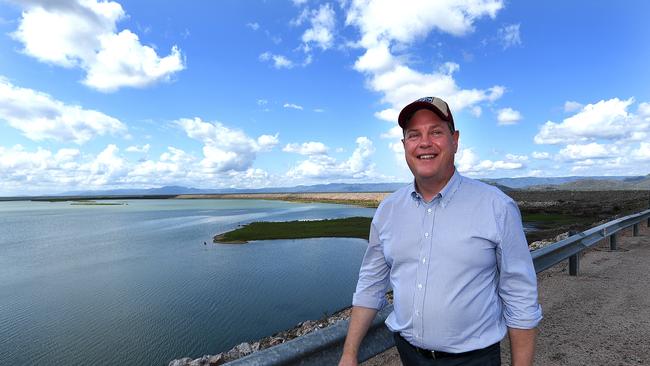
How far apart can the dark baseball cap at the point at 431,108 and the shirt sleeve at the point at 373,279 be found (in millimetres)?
799

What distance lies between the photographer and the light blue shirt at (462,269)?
2145mm

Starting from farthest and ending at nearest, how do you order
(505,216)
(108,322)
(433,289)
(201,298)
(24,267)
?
1. (24,267)
2. (201,298)
3. (108,322)
4. (433,289)
5. (505,216)

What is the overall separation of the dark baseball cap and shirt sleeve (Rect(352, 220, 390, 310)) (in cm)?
80

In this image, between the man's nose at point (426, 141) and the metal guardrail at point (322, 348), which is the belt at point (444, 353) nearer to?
the metal guardrail at point (322, 348)

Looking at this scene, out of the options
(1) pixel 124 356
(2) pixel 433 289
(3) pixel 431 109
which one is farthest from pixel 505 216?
(1) pixel 124 356

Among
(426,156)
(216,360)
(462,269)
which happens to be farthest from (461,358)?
(216,360)

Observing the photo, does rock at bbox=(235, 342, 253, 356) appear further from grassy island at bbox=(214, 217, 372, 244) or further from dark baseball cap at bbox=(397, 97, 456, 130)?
grassy island at bbox=(214, 217, 372, 244)

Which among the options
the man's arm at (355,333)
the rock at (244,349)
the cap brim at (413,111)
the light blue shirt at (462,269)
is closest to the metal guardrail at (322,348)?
the man's arm at (355,333)

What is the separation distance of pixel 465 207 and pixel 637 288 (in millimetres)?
7344

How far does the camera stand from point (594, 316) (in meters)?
5.79

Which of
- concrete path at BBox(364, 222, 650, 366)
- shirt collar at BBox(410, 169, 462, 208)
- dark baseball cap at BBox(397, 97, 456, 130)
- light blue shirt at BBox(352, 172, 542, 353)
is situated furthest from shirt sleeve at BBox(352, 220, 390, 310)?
concrete path at BBox(364, 222, 650, 366)

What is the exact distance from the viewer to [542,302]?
6.48 m

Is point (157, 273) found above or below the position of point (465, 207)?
below

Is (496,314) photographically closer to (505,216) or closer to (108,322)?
(505,216)
